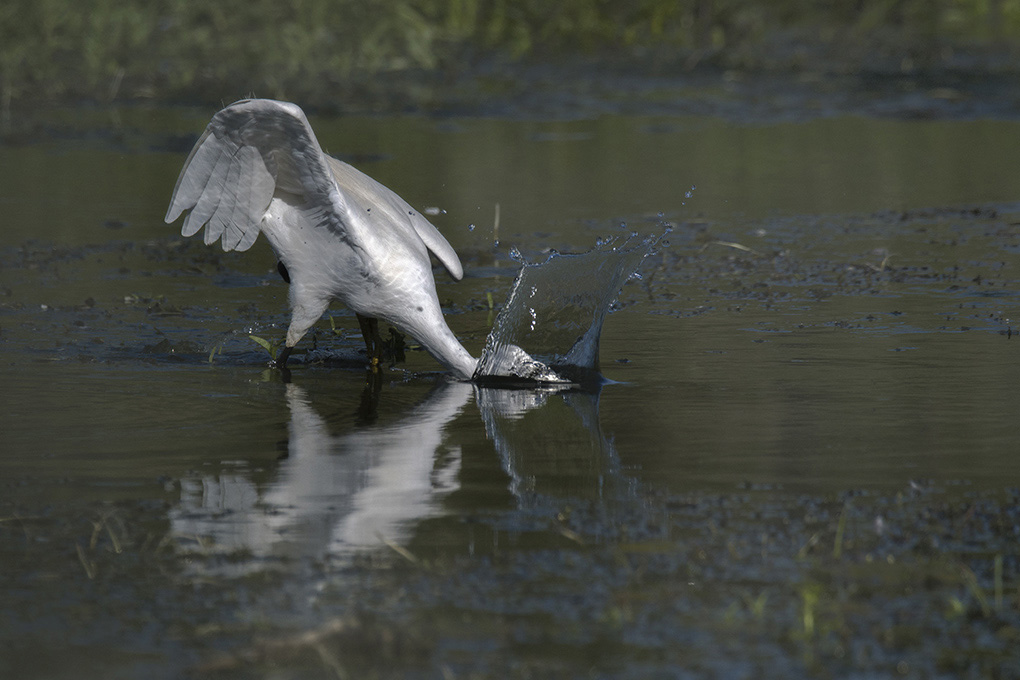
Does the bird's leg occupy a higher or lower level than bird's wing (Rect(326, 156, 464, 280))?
lower

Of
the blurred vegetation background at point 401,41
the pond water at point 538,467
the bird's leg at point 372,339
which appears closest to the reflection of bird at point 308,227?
the bird's leg at point 372,339

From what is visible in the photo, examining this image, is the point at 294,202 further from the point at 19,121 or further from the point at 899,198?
the point at 19,121

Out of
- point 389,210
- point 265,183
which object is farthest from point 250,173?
point 389,210

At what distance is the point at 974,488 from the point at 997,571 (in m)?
0.95

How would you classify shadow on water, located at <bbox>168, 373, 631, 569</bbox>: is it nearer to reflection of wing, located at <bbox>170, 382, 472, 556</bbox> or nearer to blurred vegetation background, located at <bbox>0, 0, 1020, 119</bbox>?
reflection of wing, located at <bbox>170, 382, 472, 556</bbox>

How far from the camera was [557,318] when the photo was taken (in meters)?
7.84

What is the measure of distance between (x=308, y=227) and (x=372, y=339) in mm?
710

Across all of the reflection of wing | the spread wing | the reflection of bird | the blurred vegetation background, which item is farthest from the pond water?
the blurred vegetation background

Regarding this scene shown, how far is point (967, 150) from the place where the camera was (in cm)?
1459

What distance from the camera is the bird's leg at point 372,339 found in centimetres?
770

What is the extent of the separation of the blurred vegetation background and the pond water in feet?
21.1

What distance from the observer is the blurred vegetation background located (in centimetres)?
1788

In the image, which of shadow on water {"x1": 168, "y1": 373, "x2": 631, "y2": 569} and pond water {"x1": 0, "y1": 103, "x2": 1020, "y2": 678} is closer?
pond water {"x1": 0, "y1": 103, "x2": 1020, "y2": 678}

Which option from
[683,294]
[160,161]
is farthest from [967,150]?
[160,161]
